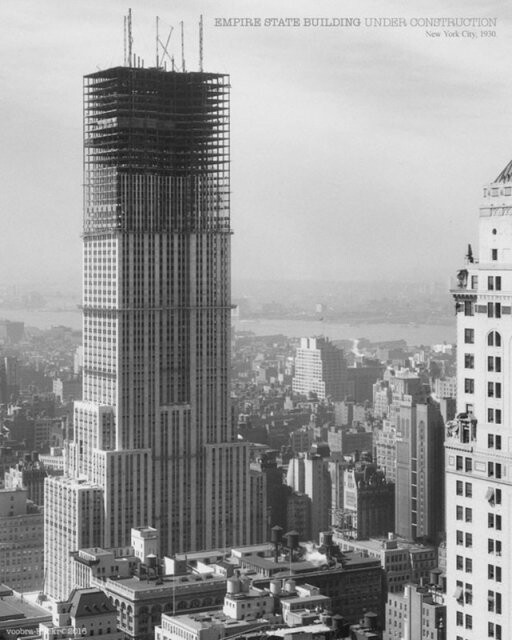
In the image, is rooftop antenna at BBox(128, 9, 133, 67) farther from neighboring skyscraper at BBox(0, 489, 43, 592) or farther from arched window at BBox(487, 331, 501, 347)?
arched window at BBox(487, 331, 501, 347)

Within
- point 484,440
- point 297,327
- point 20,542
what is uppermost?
point 297,327

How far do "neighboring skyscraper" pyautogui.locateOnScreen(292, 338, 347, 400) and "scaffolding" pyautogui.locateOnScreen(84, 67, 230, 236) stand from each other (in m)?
2.82

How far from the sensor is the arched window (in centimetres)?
641

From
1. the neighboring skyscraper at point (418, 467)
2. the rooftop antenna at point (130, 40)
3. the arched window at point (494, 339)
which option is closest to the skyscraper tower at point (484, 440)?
the arched window at point (494, 339)

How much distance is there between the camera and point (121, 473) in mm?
17922

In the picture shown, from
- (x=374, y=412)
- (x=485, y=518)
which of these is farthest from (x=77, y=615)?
(x=374, y=412)

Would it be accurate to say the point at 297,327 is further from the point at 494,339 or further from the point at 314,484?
the point at 494,339

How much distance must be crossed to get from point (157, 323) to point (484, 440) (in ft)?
39.8

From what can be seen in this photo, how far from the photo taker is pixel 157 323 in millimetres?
18375

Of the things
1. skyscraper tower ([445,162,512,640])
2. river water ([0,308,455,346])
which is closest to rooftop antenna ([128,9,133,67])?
river water ([0,308,455,346])

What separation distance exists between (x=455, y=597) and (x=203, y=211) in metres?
12.3

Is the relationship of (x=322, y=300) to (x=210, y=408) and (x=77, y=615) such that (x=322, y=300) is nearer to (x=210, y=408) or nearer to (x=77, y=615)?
(x=210, y=408)

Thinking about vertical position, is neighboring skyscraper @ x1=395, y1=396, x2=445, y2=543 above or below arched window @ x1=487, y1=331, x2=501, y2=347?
below

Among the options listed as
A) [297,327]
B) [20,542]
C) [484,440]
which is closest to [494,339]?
[484,440]
